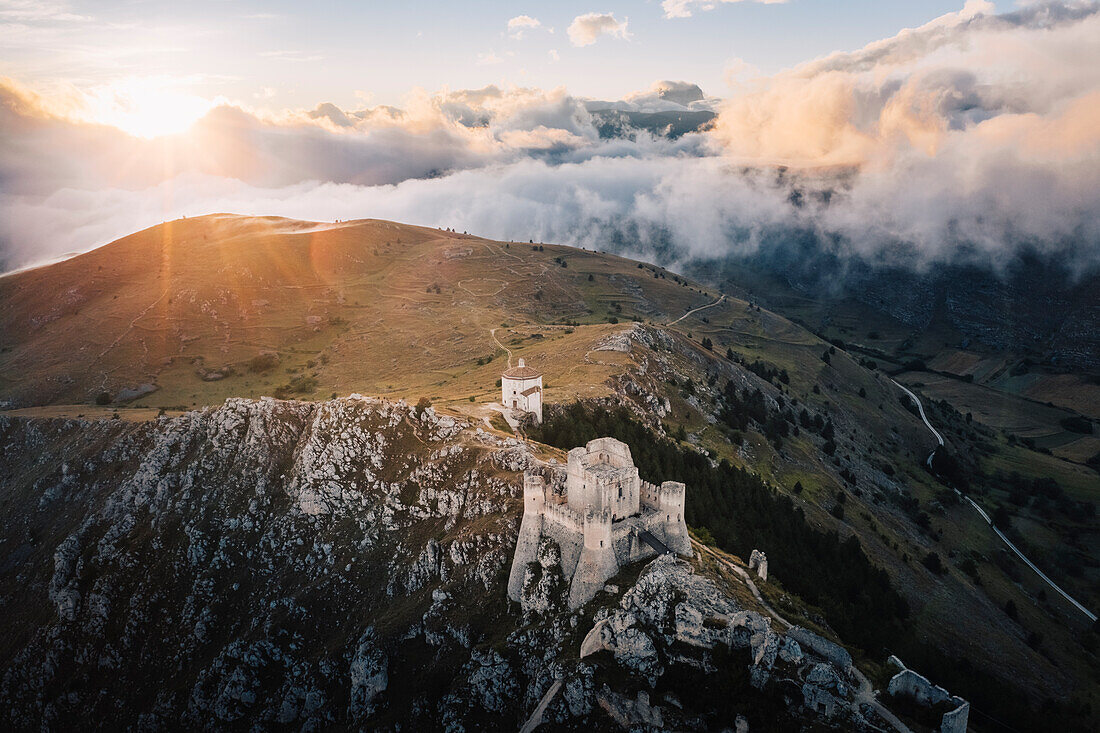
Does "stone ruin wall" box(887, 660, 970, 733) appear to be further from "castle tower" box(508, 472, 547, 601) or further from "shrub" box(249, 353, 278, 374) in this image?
"shrub" box(249, 353, 278, 374)

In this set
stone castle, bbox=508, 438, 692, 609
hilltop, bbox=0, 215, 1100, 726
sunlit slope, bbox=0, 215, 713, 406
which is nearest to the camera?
stone castle, bbox=508, 438, 692, 609

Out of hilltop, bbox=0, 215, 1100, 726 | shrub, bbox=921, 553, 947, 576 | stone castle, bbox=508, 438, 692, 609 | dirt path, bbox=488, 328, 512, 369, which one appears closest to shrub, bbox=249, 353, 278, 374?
hilltop, bbox=0, 215, 1100, 726

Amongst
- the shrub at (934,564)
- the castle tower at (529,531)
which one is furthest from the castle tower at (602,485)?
the shrub at (934,564)

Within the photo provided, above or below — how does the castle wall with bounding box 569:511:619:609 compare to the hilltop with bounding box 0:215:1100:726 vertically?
above

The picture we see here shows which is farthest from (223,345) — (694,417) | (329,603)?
(694,417)

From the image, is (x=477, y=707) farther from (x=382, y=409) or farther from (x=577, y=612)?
(x=382, y=409)
